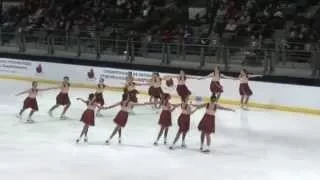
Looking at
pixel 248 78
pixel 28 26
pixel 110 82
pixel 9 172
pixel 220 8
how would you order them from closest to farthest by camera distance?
pixel 9 172 < pixel 248 78 < pixel 110 82 < pixel 220 8 < pixel 28 26

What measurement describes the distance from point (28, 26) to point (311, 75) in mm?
11234

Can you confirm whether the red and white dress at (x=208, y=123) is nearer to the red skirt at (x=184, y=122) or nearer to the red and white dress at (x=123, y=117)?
the red skirt at (x=184, y=122)

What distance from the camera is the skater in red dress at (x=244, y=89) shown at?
15570 millimetres

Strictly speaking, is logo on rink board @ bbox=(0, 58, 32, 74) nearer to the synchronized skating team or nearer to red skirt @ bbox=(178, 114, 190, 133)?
the synchronized skating team

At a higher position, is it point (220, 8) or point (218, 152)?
point (220, 8)

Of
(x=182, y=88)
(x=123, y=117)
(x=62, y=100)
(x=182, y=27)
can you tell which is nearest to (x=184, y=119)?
(x=123, y=117)

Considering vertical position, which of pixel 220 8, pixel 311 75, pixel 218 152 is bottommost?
pixel 218 152

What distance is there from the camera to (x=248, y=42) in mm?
16688

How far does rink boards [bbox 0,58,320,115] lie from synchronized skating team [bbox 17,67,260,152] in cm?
34

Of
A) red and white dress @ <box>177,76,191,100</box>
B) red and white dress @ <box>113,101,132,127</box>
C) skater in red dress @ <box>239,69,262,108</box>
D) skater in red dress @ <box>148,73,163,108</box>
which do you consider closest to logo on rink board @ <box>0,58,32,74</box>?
skater in red dress @ <box>148,73,163,108</box>

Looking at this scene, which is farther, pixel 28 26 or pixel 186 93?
pixel 28 26

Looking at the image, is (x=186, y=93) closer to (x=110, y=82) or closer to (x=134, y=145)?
(x=110, y=82)

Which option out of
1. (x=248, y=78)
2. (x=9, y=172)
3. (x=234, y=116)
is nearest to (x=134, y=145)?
(x=9, y=172)

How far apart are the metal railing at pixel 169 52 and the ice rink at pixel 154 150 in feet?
4.54
